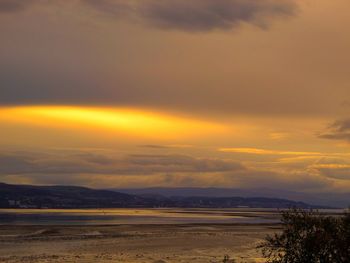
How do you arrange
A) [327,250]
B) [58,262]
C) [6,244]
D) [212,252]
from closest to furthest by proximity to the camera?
1. [327,250]
2. [58,262]
3. [212,252]
4. [6,244]

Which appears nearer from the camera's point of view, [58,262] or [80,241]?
[58,262]

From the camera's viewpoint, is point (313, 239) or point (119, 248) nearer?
point (313, 239)

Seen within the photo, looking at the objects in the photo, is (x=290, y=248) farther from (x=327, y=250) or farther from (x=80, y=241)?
(x=80, y=241)

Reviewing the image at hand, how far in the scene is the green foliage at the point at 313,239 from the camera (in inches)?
838

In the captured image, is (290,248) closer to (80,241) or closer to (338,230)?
(338,230)

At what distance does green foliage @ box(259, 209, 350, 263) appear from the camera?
2130 cm

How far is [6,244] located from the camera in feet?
208

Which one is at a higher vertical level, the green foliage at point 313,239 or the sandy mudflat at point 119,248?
the green foliage at point 313,239

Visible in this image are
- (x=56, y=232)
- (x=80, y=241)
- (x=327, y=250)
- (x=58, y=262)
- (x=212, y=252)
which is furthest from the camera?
(x=56, y=232)

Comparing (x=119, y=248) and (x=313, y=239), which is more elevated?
(x=313, y=239)

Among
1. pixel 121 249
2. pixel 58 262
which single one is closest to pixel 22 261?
pixel 58 262

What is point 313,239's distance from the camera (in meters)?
21.3

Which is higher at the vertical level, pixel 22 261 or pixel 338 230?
pixel 338 230

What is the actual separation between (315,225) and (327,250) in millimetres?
1171
